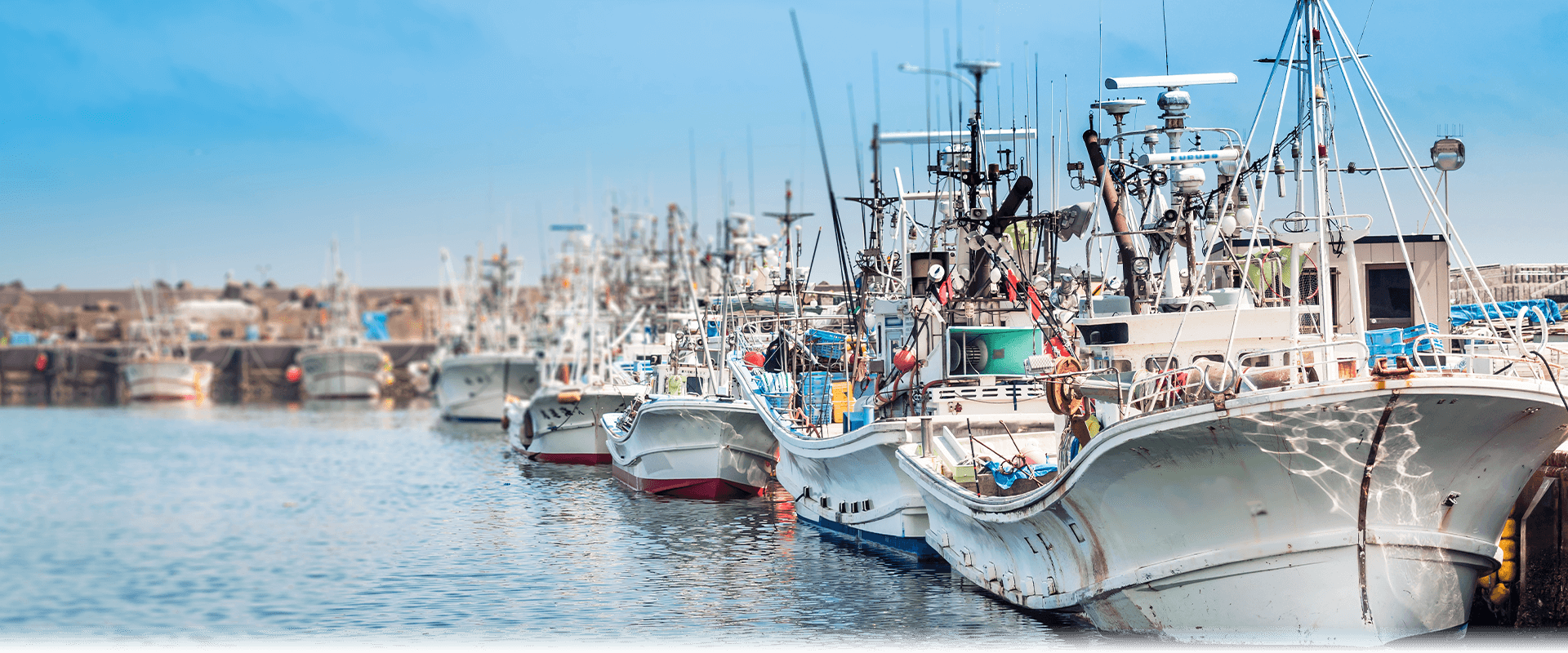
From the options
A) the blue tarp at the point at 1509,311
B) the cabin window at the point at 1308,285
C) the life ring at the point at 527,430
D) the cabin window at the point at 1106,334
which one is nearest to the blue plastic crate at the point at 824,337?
the cabin window at the point at 1308,285

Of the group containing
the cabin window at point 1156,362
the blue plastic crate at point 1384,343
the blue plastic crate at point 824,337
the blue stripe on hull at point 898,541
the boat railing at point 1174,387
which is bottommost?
the blue stripe on hull at point 898,541

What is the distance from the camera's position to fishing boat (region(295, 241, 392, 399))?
396 ft

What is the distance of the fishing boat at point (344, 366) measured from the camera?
121 meters

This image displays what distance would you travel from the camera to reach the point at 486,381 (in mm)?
82438

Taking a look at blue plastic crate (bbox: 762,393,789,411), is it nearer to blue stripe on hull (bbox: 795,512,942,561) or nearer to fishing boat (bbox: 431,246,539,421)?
blue stripe on hull (bbox: 795,512,942,561)

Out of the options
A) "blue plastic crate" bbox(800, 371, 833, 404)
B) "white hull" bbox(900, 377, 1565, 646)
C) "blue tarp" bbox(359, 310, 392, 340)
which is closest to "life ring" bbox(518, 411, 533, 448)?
"blue plastic crate" bbox(800, 371, 833, 404)

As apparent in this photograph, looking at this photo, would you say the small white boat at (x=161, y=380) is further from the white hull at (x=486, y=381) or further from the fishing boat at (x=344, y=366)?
the white hull at (x=486, y=381)

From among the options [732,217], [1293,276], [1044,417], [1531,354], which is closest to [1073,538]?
[1293,276]

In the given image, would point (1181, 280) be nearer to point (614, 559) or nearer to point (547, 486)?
point (614, 559)

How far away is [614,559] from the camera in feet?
85.5

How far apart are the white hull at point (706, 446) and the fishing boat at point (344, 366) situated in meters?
91.5

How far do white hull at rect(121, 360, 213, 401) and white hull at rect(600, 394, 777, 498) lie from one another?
97.7 meters

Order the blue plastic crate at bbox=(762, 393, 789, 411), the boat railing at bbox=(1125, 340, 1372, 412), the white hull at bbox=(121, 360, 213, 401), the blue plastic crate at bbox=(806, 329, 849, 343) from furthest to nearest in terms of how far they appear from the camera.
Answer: the white hull at bbox=(121, 360, 213, 401), the blue plastic crate at bbox=(806, 329, 849, 343), the blue plastic crate at bbox=(762, 393, 789, 411), the boat railing at bbox=(1125, 340, 1372, 412)

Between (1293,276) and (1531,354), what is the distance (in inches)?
101
